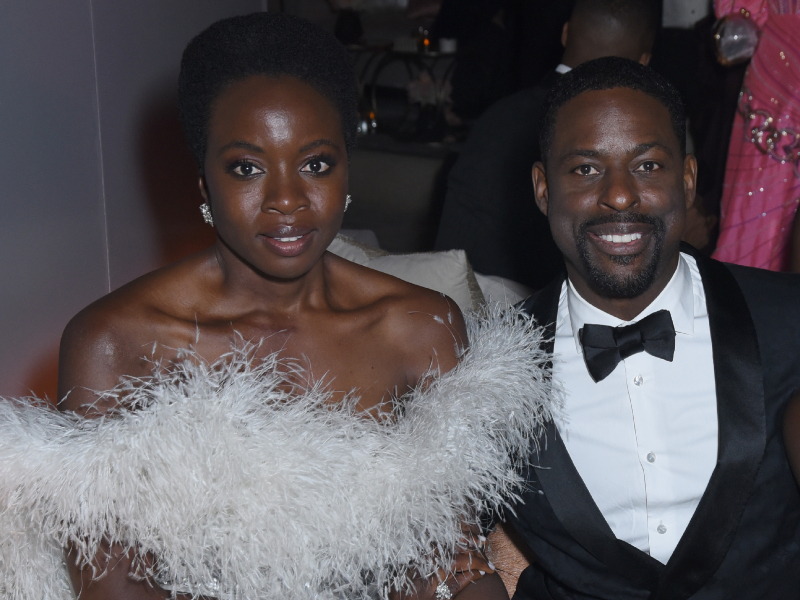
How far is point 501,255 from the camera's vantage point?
10.4 feet

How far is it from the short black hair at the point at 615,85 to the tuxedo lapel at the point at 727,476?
469mm

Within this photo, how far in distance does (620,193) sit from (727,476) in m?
0.55

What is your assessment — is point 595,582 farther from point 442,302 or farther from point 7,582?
point 7,582

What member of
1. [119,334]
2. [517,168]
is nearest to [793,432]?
[119,334]

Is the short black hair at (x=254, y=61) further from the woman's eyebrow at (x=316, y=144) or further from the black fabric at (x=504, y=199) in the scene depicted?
the black fabric at (x=504, y=199)

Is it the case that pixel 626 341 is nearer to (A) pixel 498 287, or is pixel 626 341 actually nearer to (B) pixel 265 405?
(B) pixel 265 405

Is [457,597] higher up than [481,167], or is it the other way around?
[481,167]

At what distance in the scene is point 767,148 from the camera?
2.60 m

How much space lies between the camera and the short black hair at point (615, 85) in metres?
1.58

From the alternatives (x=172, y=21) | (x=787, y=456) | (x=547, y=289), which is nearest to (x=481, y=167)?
(x=172, y=21)

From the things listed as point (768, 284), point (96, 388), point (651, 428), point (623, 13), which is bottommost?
point (651, 428)

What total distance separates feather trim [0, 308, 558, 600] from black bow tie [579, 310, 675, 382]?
300 mm

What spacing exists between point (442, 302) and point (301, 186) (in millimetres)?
408

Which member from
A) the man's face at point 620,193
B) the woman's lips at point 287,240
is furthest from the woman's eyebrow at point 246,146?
the man's face at point 620,193
